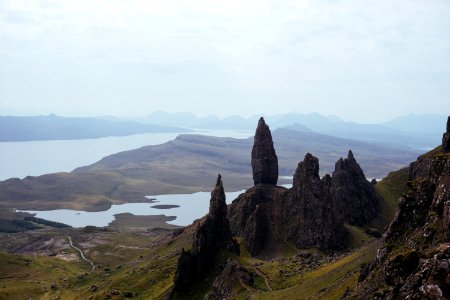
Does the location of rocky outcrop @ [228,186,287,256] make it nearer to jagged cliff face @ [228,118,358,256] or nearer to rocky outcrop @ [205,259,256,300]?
jagged cliff face @ [228,118,358,256]

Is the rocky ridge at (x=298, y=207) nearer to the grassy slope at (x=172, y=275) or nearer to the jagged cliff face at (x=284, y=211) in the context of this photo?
the jagged cliff face at (x=284, y=211)

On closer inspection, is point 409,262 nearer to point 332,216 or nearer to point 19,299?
point 332,216

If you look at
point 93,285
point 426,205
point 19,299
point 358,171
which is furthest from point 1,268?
point 426,205

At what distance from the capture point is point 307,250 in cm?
12531

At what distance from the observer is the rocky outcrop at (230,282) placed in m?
86.5

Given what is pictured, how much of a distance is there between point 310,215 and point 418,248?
88.4 metres

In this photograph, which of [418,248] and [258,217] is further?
[258,217]

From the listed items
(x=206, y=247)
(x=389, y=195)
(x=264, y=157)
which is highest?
(x=264, y=157)

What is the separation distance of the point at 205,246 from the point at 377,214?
258ft

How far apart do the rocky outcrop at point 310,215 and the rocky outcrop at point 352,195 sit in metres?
20.3

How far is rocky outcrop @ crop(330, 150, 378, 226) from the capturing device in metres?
155

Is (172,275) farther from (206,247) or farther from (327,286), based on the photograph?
(327,286)

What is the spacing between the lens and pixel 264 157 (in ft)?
500

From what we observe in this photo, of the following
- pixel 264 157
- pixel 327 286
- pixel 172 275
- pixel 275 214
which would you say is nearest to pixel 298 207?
pixel 275 214
